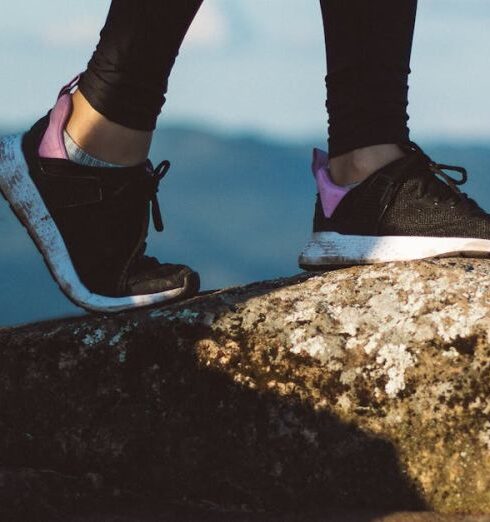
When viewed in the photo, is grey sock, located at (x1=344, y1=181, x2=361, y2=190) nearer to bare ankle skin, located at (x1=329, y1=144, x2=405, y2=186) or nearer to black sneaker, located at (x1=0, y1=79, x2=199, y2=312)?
bare ankle skin, located at (x1=329, y1=144, x2=405, y2=186)

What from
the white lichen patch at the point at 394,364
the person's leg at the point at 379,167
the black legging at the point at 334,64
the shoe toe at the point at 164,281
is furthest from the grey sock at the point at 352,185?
the white lichen patch at the point at 394,364

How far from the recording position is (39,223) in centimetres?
335

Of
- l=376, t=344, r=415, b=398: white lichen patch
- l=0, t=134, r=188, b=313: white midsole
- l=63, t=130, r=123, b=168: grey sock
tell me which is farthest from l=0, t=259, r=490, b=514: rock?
l=63, t=130, r=123, b=168: grey sock

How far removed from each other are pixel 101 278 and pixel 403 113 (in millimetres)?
1132

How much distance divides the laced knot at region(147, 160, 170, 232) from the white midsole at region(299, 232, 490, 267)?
0.56 metres

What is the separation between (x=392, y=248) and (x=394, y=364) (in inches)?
23.7

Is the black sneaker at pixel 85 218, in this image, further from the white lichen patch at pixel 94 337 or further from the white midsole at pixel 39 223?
the white lichen patch at pixel 94 337

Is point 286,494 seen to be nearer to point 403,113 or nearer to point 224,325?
point 224,325

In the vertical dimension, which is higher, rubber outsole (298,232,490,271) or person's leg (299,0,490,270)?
person's leg (299,0,490,270)

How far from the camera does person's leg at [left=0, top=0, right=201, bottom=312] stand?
306 centimetres

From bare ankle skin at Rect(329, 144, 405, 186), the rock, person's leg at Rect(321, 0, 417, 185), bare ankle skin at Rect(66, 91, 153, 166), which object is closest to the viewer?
the rock

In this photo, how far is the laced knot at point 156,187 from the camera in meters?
3.38

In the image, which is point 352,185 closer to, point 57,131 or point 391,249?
point 391,249

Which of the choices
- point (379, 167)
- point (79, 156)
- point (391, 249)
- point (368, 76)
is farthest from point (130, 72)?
point (391, 249)
